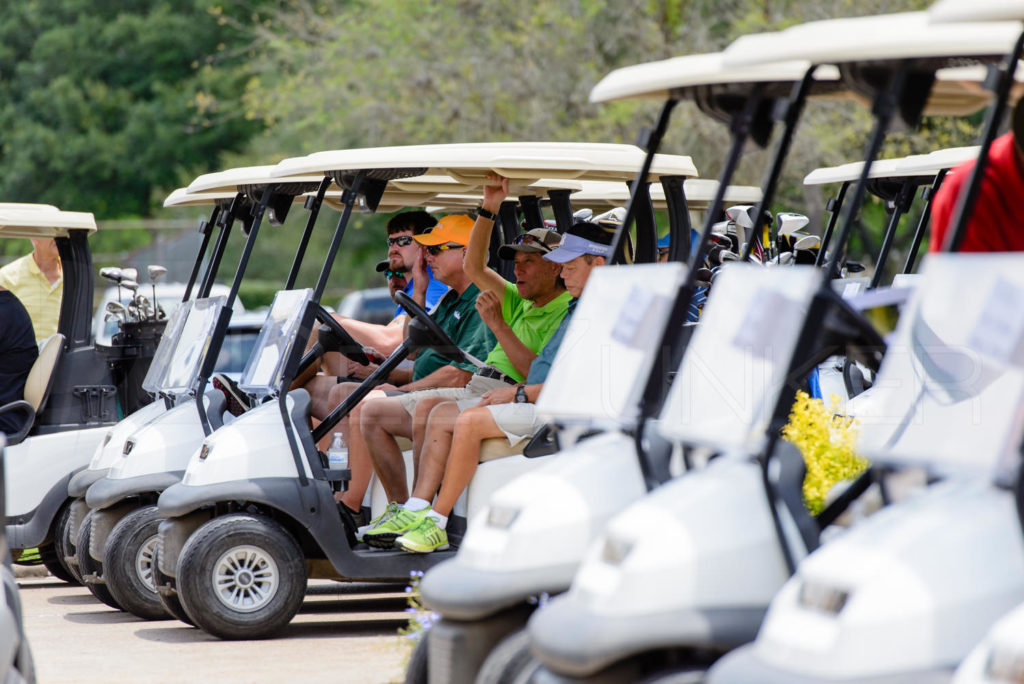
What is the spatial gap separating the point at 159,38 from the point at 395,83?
16.1 m

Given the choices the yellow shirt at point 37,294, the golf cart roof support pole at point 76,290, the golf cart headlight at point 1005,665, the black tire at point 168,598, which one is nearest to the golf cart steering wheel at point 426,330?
the black tire at point 168,598

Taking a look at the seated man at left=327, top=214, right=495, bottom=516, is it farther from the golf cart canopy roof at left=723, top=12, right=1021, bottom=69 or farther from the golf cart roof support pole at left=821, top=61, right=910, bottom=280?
the golf cart canopy roof at left=723, top=12, right=1021, bottom=69

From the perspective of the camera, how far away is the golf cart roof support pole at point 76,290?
9383 mm

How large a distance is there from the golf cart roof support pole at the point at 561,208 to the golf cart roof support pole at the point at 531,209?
0.42 meters

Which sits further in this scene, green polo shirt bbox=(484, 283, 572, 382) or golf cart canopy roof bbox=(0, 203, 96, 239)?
golf cart canopy roof bbox=(0, 203, 96, 239)

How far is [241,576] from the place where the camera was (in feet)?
22.6

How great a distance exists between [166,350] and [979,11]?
6.00m

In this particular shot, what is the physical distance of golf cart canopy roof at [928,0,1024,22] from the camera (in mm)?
3088

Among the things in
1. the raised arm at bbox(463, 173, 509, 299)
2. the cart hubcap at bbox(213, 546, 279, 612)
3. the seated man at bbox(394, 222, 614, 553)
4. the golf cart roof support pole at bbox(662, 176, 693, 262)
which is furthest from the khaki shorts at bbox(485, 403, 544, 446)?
the cart hubcap at bbox(213, 546, 279, 612)

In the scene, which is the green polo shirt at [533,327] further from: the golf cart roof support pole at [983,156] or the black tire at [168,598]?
the golf cart roof support pole at [983,156]

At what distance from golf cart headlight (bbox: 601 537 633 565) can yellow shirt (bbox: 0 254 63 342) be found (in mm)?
7133

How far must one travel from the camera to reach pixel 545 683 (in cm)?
359

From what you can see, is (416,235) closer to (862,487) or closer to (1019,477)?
(862,487)

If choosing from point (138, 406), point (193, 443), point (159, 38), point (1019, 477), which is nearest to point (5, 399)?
point (138, 406)
